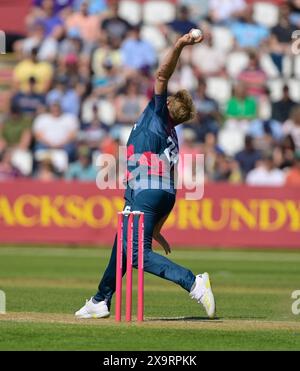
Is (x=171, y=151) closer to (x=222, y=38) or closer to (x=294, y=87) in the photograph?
(x=294, y=87)

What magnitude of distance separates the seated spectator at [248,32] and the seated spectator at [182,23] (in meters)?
1.16

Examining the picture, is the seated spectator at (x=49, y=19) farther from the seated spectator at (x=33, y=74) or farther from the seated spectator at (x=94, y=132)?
the seated spectator at (x=94, y=132)

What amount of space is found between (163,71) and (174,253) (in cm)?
1230

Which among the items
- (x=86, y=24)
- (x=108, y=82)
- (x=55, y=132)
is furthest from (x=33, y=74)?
(x=86, y=24)

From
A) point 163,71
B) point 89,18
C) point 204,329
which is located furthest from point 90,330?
point 89,18

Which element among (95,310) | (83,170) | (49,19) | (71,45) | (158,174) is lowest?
(95,310)

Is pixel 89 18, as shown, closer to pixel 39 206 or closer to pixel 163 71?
pixel 39 206

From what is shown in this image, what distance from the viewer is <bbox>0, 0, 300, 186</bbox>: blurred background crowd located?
24266mm

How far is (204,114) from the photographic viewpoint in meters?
25.2

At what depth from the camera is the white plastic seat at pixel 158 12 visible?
2723 cm

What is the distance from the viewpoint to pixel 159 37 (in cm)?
2691

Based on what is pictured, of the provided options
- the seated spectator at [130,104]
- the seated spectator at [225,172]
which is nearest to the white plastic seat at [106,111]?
the seated spectator at [130,104]

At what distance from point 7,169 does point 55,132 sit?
4.97ft

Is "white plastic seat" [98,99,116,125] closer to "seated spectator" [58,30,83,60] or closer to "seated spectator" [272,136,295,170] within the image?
"seated spectator" [58,30,83,60]
